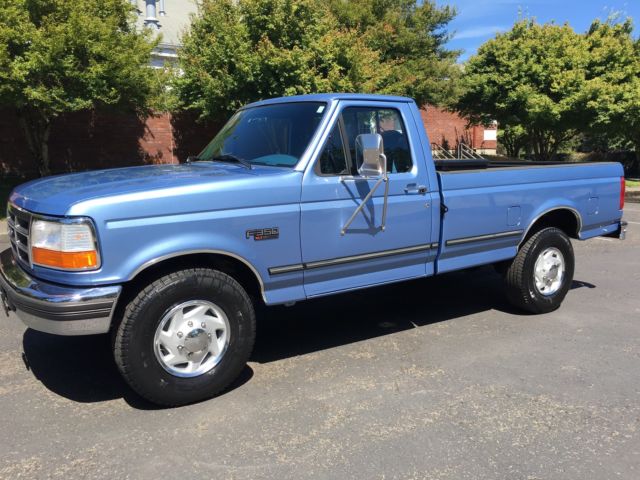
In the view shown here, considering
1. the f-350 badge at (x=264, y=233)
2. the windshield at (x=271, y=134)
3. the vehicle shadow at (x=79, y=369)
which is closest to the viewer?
the f-350 badge at (x=264, y=233)

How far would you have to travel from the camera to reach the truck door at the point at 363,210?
4012 millimetres

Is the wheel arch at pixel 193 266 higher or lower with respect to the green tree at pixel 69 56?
lower

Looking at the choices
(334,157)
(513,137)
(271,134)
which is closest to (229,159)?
(271,134)

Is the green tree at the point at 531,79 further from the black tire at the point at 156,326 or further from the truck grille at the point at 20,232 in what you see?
the truck grille at the point at 20,232

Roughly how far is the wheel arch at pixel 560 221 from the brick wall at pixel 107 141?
49.2 feet

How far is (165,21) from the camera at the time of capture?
2548 centimetres

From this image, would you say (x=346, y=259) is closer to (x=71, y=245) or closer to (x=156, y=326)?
(x=156, y=326)

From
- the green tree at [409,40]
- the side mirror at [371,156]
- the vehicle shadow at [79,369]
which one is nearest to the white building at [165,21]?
the green tree at [409,40]

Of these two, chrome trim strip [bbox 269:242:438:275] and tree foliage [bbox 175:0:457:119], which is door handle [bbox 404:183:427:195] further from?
tree foliage [bbox 175:0:457:119]

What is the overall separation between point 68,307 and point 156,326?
20.6 inches

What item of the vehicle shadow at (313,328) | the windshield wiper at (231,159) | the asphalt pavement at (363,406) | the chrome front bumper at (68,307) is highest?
the windshield wiper at (231,159)

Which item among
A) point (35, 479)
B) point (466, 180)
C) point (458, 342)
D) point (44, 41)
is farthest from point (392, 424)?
point (44, 41)

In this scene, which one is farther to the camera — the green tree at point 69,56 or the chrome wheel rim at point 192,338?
the green tree at point 69,56

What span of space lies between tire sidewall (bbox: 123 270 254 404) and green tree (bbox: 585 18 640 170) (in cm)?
1898
